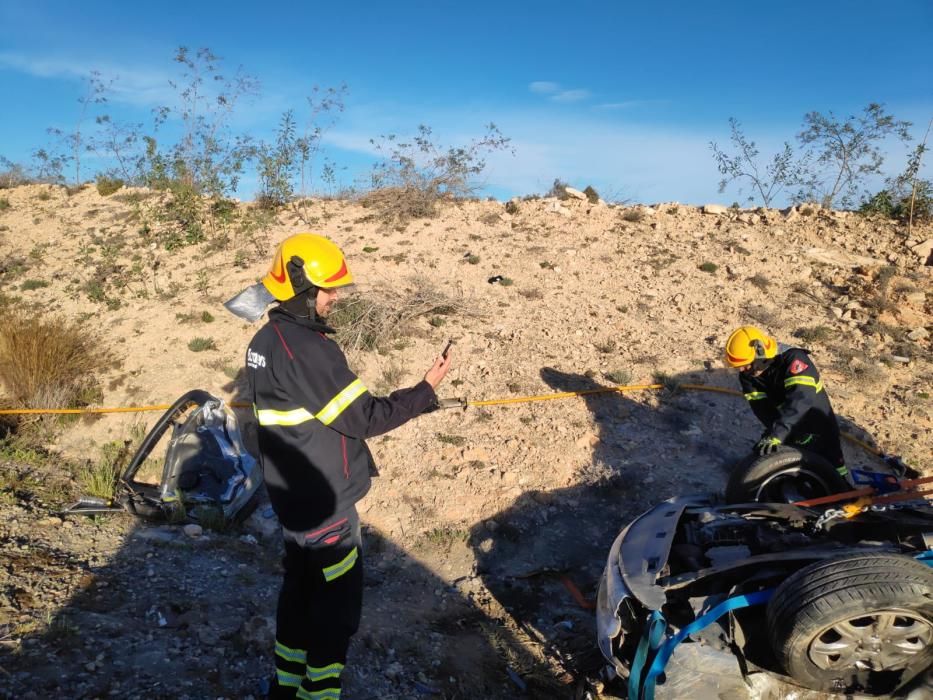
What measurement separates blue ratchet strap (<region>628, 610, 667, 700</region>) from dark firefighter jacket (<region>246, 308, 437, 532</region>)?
146cm

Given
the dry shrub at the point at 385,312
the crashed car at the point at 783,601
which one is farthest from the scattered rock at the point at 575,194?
the crashed car at the point at 783,601

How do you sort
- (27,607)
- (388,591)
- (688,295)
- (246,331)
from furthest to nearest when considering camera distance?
(688,295) → (246,331) → (388,591) → (27,607)

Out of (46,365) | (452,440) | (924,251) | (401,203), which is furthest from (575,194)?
(46,365)

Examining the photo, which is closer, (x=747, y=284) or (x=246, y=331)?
(x=246, y=331)

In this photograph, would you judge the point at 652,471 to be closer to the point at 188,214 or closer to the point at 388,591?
the point at 388,591

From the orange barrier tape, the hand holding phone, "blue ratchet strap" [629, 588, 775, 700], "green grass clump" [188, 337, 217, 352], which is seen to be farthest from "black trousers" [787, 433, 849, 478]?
"green grass clump" [188, 337, 217, 352]

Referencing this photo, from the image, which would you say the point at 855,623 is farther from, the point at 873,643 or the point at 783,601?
the point at 783,601

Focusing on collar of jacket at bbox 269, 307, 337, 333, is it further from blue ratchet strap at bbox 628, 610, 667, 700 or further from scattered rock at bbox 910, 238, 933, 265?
scattered rock at bbox 910, 238, 933, 265

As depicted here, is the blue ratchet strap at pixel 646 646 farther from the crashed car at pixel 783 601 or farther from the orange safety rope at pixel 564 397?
the orange safety rope at pixel 564 397

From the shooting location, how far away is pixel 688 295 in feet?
30.0

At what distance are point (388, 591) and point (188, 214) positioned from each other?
9469 mm

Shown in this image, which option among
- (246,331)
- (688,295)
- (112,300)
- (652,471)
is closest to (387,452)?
(652,471)

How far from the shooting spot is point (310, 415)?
8.54 feet

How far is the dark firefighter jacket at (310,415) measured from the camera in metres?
2.54
